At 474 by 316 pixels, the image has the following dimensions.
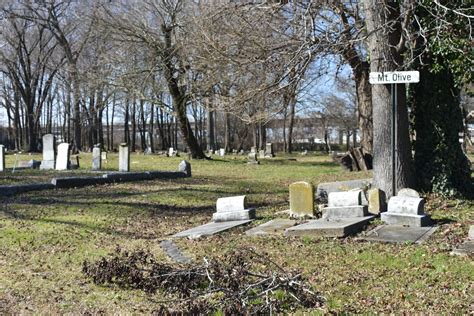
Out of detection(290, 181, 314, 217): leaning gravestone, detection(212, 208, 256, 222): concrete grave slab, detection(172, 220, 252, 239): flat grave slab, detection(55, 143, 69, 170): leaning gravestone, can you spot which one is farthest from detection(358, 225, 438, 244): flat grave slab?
detection(55, 143, 69, 170): leaning gravestone

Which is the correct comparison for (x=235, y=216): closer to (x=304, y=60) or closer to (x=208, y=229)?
(x=208, y=229)

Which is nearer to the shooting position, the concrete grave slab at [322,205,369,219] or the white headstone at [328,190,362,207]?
the concrete grave slab at [322,205,369,219]

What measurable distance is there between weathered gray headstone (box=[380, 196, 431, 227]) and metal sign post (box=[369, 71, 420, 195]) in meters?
1.29

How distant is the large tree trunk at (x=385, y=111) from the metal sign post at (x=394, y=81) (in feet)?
0.51

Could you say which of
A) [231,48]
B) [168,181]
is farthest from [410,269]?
[168,181]

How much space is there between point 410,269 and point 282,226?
3.10m

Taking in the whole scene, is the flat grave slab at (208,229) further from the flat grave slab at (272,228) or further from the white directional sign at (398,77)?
the white directional sign at (398,77)

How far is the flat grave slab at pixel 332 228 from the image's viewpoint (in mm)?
7683

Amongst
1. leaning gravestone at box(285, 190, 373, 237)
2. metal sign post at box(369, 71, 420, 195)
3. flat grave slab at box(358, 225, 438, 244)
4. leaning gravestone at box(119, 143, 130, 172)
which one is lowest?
flat grave slab at box(358, 225, 438, 244)

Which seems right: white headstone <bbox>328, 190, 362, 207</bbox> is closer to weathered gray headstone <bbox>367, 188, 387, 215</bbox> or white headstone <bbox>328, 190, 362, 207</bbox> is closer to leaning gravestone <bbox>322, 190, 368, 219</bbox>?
leaning gravestone <bbox>322, 190, 368, 219</bbox>

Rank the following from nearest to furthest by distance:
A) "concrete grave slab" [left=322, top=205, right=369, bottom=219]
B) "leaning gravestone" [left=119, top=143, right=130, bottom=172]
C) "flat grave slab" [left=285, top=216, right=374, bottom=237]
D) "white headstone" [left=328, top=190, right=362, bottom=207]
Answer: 1. "flat grave slab" [left=285, top=216, right=374, bottom=237]
2. "concrete grave slab" [left=322, top=205, right=369, bottom=219]
3. "white headstone" [left=328, top=190, right=362, bottom=207]
4. "leaning gravestone" [left=119, top=143, right=130, bottom=172]

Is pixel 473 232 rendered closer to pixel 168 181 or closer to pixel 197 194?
pixel 197 194

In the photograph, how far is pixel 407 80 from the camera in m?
8.74

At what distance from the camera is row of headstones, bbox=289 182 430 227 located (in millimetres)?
8289
